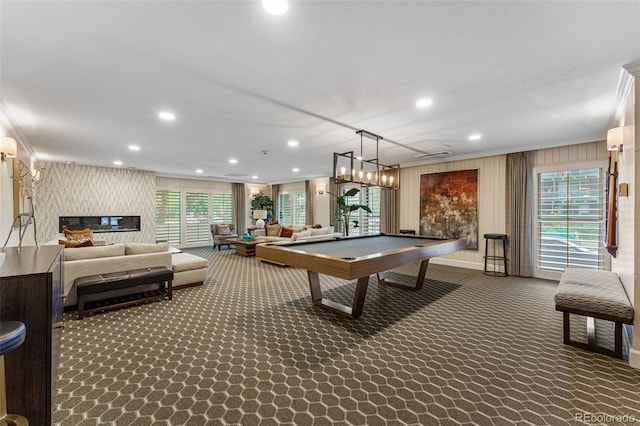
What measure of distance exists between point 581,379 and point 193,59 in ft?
13.2

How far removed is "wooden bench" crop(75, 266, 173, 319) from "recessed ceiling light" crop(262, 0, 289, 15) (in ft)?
11.6

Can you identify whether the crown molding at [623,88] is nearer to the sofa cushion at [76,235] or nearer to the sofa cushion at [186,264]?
the sofa cushion at [186,264]

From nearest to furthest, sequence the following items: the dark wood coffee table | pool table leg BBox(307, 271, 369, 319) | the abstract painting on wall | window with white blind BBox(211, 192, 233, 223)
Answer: pool table leg BBox(307, 271, 369, 319) < the abstract painting on wall < the dark wood coffee table < window with white blind BBox(211, 192, 233, 223)

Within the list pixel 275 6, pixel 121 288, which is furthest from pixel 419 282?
pixel 121 288

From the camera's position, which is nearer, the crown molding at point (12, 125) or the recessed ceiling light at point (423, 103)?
the recessed ceiling light at point (423, 103)

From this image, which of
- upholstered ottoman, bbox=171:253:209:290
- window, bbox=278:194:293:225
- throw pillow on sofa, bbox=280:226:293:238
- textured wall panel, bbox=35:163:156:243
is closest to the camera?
upholstered ottoman, bbox=171:253:209:290

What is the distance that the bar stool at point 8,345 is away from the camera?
113 centimetres

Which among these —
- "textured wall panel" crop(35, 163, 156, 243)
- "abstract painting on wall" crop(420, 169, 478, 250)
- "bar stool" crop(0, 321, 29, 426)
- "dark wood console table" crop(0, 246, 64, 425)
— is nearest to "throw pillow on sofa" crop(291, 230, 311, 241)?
"abstract painting on wall" crop(420, 169, 478, 250)

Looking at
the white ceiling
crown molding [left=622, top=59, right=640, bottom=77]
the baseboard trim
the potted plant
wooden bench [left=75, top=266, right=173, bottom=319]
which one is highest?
the white ceiling

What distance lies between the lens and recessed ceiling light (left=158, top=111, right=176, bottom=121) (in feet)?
11.3

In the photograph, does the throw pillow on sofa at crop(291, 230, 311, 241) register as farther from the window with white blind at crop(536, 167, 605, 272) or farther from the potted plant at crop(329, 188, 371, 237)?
the window with white blind at crop(536, 167, 605, 272)

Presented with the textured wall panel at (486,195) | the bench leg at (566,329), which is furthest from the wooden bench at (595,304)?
the textured wall panel at (486,195)

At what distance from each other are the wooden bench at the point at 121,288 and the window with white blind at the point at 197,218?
5931mm

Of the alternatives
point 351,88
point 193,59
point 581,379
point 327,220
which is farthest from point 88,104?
point 327,220
